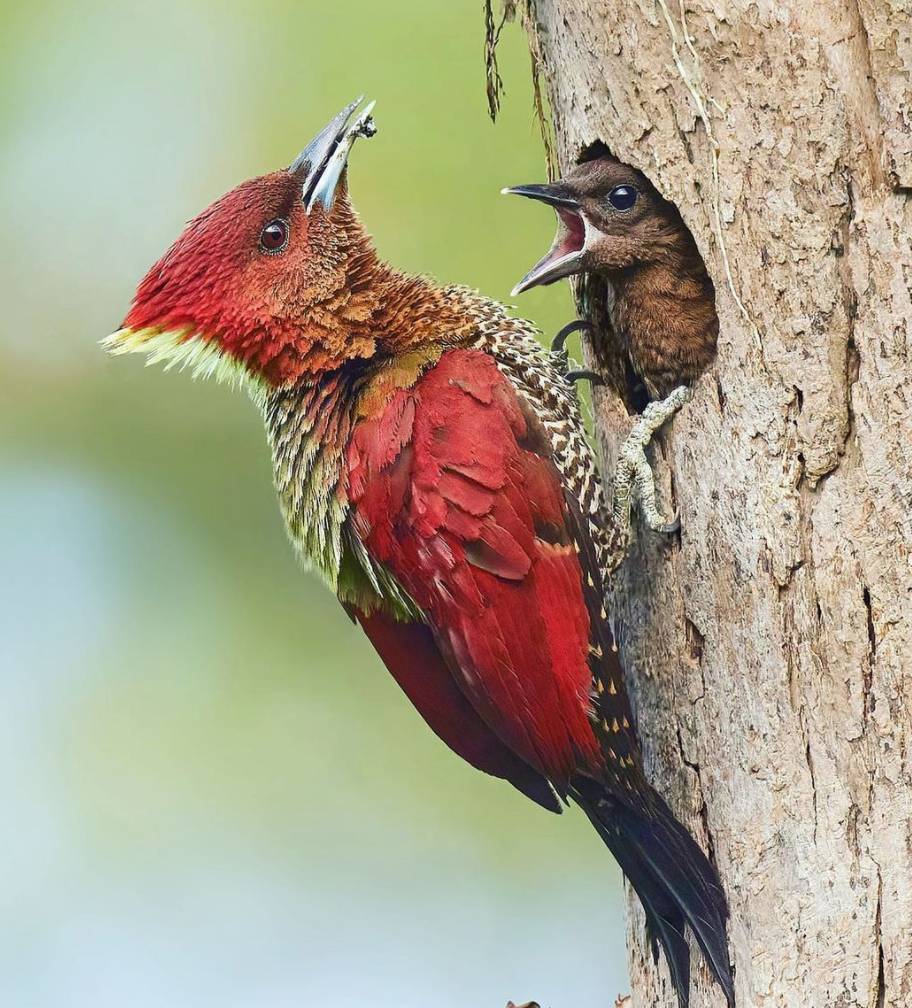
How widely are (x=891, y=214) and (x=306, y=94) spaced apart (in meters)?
3.39

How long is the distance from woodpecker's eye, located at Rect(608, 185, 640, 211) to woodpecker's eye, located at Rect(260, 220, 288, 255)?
0.94 meters

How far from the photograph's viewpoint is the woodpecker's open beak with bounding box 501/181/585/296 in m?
3.52

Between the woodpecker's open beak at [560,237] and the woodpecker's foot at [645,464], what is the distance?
48 centimetres

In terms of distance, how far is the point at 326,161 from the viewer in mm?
3744

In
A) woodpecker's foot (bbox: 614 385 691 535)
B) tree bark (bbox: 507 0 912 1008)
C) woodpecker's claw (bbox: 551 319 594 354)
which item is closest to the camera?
tree bark (bbox: 507 0 912 1008)

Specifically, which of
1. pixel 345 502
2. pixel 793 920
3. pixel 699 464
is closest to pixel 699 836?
pixel 793 920

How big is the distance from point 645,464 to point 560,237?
77 cm

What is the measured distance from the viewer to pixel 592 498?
3527 mm

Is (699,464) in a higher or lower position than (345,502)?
higher

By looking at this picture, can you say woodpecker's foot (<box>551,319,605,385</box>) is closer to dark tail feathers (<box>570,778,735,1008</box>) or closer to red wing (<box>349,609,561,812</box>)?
red wing (<box>349,609,561,812</box>)

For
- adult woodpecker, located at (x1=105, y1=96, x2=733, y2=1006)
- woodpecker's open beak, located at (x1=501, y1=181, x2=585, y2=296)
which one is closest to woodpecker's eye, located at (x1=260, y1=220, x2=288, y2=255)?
adult woodpecker, located at (x1=105, y1=96, x2=733, y2=1006)

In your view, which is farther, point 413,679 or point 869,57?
point 413,679

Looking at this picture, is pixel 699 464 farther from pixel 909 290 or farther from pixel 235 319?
pixel 235 319

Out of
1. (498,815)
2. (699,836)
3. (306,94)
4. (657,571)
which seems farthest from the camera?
(498,815)
